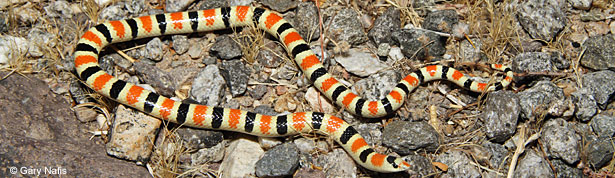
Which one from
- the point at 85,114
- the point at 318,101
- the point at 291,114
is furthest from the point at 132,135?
the point at 318,101

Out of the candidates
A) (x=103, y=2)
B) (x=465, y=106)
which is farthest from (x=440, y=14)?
(x=103, y=2)

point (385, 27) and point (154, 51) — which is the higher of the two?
point (154, 51)

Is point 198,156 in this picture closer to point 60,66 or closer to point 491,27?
point 60,66

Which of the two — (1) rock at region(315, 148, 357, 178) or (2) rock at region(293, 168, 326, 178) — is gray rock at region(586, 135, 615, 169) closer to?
(1) rock at region(315, 148, 357, 178)

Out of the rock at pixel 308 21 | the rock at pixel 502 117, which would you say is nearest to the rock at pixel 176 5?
the rock at pixel 308 21

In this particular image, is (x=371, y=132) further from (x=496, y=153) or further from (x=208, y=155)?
(x=208, y=155)

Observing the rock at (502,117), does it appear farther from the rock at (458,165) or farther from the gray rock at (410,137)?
the gray rock at (410,137)

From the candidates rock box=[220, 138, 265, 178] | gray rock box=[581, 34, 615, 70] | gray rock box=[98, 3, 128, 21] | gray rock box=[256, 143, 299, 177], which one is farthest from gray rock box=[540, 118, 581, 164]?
gray rock box=[98, 3, 128, 21]
